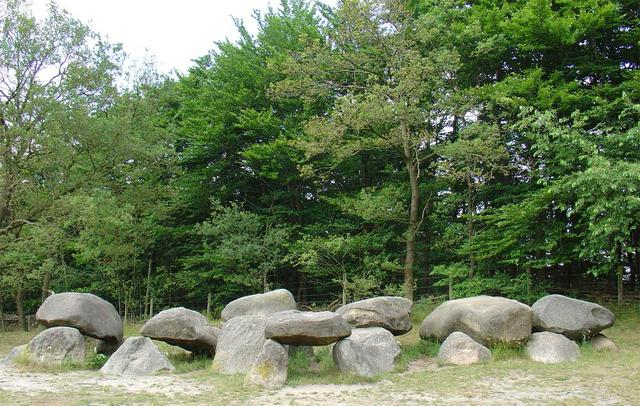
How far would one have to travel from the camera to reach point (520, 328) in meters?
10.5

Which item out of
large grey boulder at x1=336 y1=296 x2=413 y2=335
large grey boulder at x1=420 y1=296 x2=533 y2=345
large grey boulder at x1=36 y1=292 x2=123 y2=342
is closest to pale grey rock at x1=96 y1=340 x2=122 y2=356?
large grey boulder at x1=36 y1=292 x2=123 y2=342

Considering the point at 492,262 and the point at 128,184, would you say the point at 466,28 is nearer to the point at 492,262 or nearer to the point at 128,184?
the point at 492,262

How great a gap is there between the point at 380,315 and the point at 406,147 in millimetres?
6057

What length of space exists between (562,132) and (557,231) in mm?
3132

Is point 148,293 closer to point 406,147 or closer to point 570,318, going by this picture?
point 406,147

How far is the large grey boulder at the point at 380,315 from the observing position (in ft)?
37.0

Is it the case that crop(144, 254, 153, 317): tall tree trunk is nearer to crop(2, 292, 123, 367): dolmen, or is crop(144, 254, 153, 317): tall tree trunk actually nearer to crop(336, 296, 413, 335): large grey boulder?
crop(2, 292, 123, 367): dolmen

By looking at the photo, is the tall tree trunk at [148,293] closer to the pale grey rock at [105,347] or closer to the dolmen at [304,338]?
the pale grey rock at [105,347]

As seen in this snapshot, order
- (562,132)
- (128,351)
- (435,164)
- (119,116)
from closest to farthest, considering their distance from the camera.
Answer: (128,351), (562,132), (435,164), (119,116)

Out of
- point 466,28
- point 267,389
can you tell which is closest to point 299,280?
point 466,28

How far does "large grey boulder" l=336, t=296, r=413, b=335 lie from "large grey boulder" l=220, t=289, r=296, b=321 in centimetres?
135

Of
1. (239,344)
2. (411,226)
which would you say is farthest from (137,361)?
(411,226)

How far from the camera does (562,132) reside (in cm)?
1252

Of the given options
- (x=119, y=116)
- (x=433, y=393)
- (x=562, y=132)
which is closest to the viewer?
(x=433, y=393)
